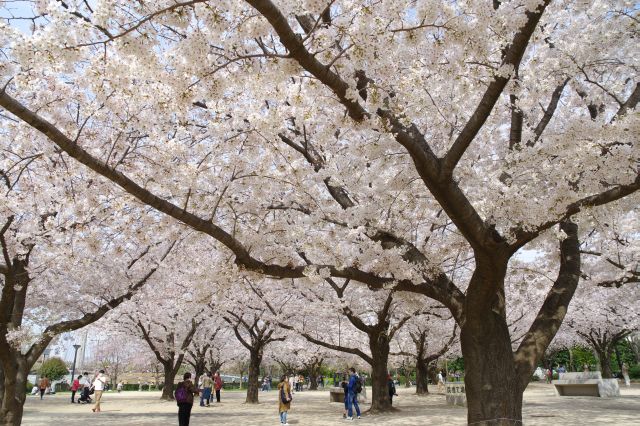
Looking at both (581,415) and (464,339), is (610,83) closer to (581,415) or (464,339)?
(464,339)

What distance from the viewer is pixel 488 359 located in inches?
250

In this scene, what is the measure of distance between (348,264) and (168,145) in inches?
131

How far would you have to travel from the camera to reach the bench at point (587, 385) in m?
21.2

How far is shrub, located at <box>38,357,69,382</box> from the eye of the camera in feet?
156

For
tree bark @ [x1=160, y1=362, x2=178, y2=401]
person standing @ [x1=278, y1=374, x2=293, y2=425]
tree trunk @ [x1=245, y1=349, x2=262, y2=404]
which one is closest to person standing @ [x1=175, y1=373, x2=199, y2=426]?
person standing @ [x1=278, y1=374, x2=293, y2=425]

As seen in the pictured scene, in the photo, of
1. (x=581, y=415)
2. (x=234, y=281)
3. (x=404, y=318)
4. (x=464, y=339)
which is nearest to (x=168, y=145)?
(x=234, y=281)

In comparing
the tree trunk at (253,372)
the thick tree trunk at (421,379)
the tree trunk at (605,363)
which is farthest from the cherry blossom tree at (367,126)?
the tree trunk at (605,363)

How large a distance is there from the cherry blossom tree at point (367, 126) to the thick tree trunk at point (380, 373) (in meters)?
6.92

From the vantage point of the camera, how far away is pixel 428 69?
5.68 meters

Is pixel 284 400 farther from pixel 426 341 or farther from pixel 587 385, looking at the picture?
pixel 587 385

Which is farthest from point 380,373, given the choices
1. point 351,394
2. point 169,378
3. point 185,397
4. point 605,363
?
point 605,363

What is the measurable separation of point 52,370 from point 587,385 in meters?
48.5

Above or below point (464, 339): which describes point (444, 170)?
above

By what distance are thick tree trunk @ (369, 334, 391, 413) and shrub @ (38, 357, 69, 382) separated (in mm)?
42687
